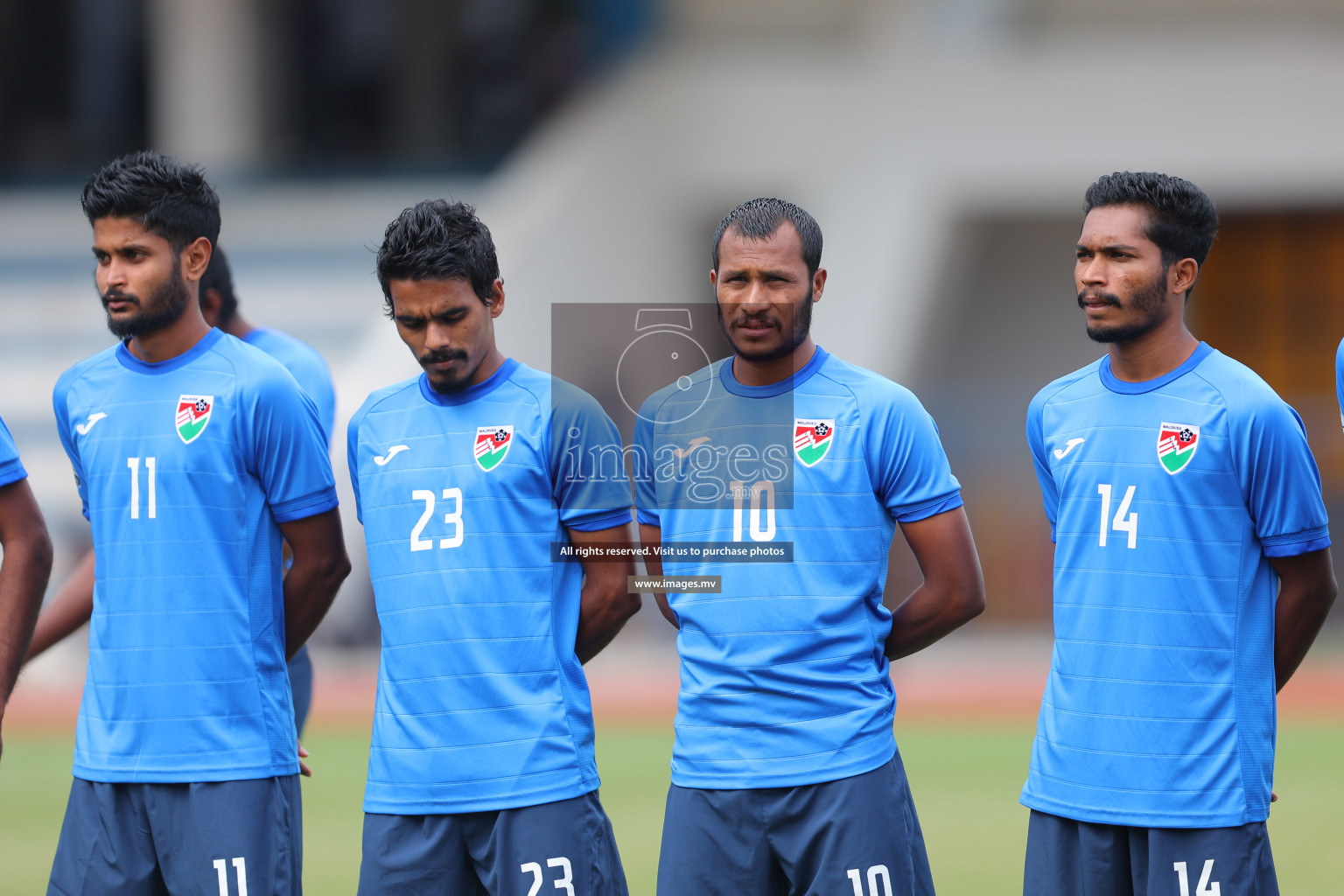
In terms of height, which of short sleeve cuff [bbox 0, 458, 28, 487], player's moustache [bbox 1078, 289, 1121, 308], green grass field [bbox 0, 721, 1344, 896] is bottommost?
green grass field [bbox 0, 721, 1344, 896]

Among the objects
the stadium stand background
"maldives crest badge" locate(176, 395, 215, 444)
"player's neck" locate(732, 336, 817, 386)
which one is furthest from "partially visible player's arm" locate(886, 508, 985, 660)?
the stadium stand background

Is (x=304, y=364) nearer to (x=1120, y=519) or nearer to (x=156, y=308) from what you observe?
(x=156, y=308)

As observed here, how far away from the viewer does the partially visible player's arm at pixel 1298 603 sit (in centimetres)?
387

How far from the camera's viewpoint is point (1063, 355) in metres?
19.4

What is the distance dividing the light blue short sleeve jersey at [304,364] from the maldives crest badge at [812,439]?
75.1 inches

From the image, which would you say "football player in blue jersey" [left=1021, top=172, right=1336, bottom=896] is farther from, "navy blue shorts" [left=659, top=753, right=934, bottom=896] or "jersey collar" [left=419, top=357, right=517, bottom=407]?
"jersey collar" [left=419, top=357, right=517, bottom=407]

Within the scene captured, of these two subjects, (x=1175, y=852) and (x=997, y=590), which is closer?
(x=1175, y=852)

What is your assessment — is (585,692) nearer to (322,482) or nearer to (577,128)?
(322,482)

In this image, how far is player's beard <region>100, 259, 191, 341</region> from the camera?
4148 mm

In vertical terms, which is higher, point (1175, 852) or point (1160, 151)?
point (1160, 151)

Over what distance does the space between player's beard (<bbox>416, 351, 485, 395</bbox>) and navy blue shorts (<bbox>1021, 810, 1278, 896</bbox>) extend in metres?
1.72

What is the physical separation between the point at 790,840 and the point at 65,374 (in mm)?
2207

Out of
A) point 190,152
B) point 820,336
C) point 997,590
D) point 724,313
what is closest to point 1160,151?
point 820,336

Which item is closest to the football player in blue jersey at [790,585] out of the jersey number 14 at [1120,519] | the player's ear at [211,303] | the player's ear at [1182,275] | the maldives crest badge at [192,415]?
the jersey number 14 at [1120,519]
